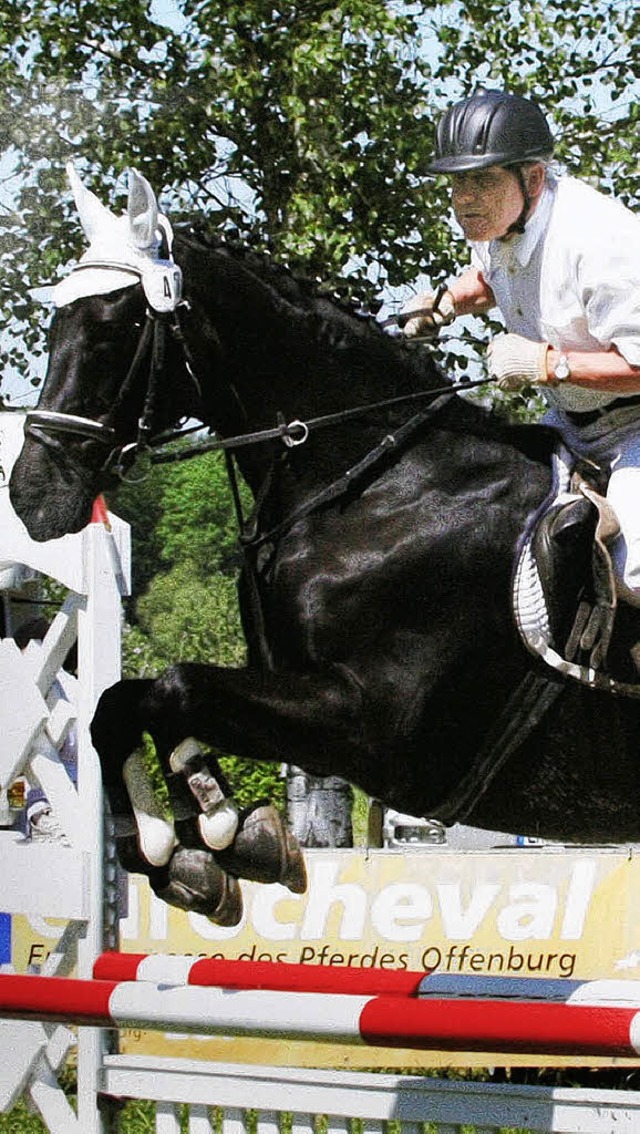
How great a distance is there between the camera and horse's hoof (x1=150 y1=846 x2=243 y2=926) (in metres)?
3.89

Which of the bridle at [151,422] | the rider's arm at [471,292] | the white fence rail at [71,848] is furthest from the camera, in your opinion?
the white fence rail at [71,848]

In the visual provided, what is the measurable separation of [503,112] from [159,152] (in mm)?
9120

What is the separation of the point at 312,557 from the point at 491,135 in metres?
1.13

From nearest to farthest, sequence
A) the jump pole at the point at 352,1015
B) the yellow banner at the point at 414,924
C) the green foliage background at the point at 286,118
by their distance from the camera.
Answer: the jump pole at the point at 352,1015, the yellow banner at the point at 414,924, the green foliage background at the point at 286,118

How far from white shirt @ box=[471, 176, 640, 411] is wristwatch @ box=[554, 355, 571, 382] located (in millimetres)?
109

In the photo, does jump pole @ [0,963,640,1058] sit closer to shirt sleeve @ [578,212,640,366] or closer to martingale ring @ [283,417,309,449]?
martingale ring @ [283,417,309,449]

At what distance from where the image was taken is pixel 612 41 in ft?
43.2

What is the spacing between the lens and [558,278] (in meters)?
3.97

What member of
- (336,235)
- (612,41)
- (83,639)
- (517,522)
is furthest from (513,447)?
(612,41)

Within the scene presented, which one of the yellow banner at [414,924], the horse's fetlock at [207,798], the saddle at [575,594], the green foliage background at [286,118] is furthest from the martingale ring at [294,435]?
the green foliage background at [286,118]

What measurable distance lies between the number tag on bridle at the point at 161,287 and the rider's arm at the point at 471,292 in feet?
2.97

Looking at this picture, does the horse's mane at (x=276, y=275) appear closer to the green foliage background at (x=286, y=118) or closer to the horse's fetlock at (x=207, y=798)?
the horse's fetlock at (x=207, y=798)

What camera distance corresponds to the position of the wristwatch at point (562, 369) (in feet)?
12.7

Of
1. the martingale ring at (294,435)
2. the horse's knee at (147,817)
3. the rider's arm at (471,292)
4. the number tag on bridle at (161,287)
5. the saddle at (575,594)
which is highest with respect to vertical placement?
the number tag on bridle at (161,287)
